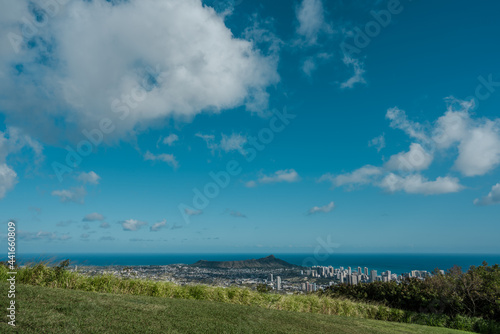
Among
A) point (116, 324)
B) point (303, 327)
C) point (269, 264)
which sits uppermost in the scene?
point (116, 324)

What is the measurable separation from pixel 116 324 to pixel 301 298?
815 centimetres

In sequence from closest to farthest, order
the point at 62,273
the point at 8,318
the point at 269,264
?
the point at 8,318 < the point at 62,273 < the point at 269,264

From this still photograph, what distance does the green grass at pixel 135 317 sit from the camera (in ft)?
14.8

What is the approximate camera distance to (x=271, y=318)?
6859 mm

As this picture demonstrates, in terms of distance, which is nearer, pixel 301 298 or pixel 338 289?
pixel 301 298

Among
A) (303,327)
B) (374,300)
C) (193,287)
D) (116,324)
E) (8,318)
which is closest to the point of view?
(8,318)

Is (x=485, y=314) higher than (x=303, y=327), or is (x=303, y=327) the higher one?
(x=303, y=327)

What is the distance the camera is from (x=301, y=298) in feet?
37.1

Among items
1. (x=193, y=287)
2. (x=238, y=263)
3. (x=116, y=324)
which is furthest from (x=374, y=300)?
(x=238, y=263)

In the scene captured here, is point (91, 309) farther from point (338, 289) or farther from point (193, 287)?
point (338, 289)

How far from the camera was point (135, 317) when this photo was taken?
528 centimetres

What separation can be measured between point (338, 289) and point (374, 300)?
1819 mm

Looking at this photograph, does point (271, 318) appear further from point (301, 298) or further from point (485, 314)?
point (485, 314)

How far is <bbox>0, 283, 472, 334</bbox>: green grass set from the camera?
177 inches
